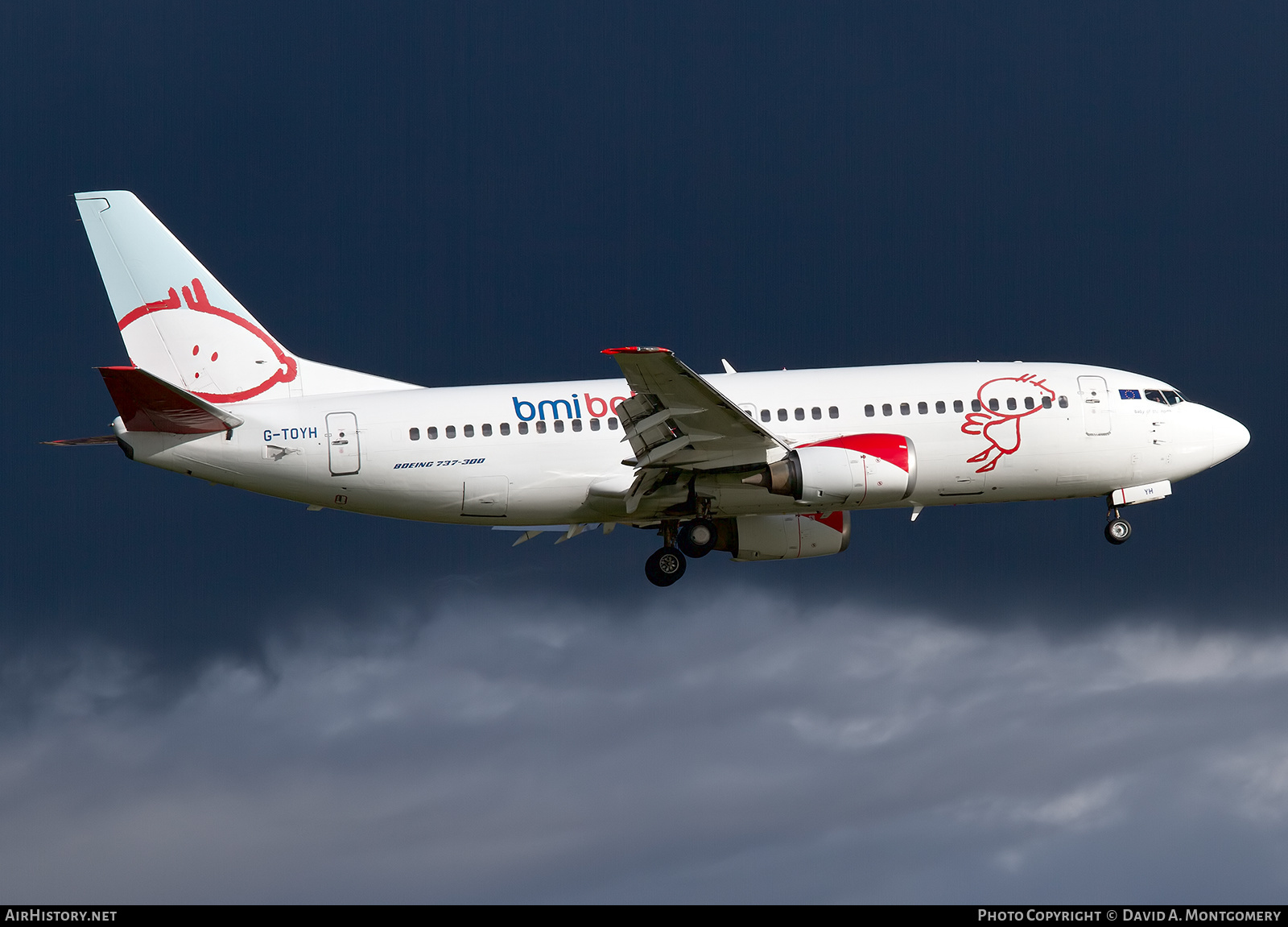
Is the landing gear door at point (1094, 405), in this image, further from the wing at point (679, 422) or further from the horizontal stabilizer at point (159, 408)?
the horizontal stabilizer at point (159, 408)

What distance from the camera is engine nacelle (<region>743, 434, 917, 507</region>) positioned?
4284 cm

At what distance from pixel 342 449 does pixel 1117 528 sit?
23.1 m

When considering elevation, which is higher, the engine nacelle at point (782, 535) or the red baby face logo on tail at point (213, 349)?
the red baby face logo on tail at point (213, 349)

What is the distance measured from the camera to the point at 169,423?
42.2m

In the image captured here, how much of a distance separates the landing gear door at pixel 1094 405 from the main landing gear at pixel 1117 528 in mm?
2854

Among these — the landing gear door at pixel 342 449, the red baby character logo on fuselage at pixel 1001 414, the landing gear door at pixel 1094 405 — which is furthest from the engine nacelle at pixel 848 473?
the landing gear door at pixel 342 449

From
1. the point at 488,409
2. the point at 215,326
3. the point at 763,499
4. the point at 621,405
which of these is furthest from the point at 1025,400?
the point at 215,326

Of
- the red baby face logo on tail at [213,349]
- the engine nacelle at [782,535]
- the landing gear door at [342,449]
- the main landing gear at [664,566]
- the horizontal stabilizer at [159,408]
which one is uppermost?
the red baby face logo on tail at [213,349]

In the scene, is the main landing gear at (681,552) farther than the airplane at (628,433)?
Yes

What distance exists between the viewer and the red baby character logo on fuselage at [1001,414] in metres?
45.2
